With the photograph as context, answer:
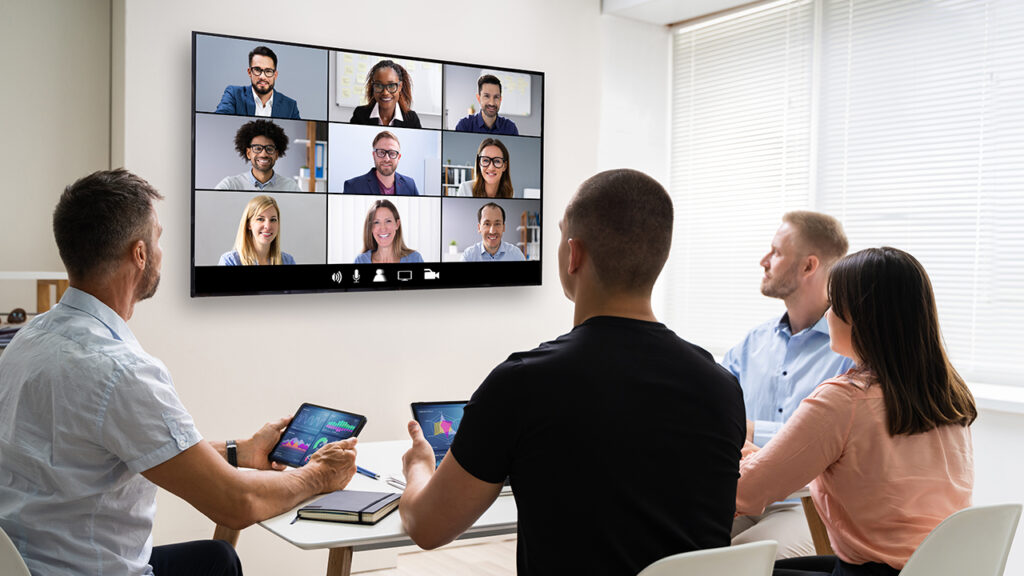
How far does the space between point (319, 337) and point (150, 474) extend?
7.07 ft

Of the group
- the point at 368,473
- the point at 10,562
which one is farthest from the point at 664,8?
the point at 10,562

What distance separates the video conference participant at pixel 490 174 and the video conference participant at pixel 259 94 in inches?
38.9

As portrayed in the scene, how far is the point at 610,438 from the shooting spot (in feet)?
4.74

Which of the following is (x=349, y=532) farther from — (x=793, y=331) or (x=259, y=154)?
(x=259, y=154)

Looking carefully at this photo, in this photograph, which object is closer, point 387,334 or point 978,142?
point 978,142

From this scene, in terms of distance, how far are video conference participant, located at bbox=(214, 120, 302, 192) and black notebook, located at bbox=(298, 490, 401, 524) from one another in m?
1.87

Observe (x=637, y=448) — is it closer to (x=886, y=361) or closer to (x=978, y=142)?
(x=886, y=361)

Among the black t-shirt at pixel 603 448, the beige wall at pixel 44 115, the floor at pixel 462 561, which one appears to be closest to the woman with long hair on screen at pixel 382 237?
the beige wall at pixel 44 115

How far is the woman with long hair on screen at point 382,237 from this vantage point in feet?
12.9

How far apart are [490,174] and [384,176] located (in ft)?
1.94

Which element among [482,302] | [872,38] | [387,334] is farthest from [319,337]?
[872,38]

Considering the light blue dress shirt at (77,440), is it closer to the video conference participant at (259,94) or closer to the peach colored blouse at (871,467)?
the peach colored blouse at (871,467)

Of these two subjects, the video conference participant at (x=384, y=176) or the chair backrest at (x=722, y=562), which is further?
the video conference participant at (x=384, y=176)

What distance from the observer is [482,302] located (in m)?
4.39
